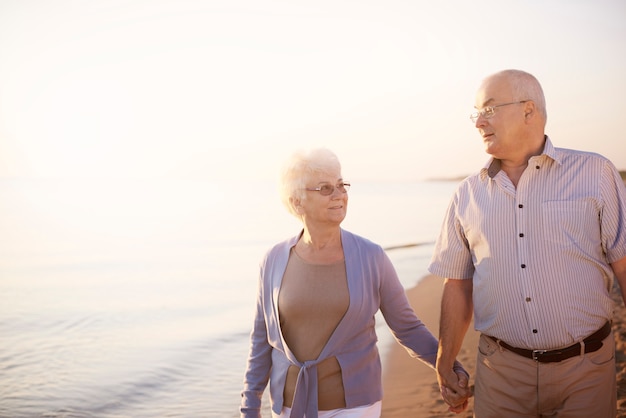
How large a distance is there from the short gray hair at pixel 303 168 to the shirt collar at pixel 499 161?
2.42 feet

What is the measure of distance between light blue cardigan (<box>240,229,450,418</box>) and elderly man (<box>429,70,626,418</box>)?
0.41 meters

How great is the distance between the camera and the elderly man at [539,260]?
2.74 meters

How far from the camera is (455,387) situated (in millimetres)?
3092

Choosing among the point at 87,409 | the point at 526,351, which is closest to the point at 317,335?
the point at 526,351

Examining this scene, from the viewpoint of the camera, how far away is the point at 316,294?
3039 millimetres

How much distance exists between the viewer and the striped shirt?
274cm

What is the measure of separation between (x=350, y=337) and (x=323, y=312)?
0.18 meters

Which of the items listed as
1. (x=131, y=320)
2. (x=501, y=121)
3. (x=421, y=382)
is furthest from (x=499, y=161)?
(x=131, y=320)

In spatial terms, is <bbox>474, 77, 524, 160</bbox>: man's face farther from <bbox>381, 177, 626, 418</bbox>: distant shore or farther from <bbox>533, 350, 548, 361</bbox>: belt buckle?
<bbox>381, 177, 626, 418</bbox>: distant shore

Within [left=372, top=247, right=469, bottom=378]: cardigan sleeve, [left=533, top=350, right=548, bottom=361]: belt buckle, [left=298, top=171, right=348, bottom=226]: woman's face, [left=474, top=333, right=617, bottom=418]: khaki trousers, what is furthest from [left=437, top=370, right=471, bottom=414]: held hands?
[left=298, top=171, right=348, bottom=226]: woman's face

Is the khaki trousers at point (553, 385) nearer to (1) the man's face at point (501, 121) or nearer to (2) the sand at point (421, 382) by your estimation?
(1) the man's face at point (501, 121)

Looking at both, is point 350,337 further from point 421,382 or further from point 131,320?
point 131,320

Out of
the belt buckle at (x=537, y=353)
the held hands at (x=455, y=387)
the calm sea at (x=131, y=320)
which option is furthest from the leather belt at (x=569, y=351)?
the calm sea at (x=131, y=320)

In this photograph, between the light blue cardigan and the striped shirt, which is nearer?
the striped shirt
